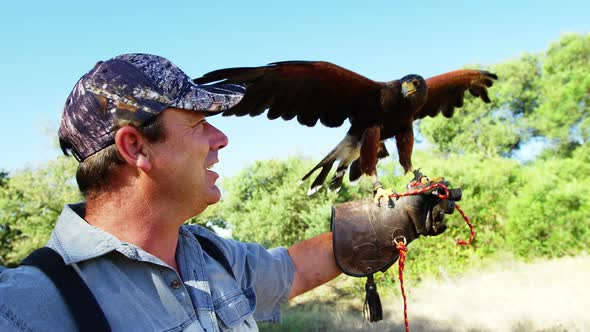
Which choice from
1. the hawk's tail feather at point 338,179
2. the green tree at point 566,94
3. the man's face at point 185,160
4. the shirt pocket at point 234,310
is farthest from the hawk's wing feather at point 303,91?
the green tree at point 566,94

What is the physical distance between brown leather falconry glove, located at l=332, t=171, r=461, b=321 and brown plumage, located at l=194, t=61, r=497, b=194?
1.01 meters

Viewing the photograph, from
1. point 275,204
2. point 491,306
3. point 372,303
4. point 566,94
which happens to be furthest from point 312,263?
point 566,94

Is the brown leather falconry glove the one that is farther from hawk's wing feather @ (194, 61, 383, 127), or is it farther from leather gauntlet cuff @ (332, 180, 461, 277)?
hawk's wing feather @ (194, 61, 383, 127)

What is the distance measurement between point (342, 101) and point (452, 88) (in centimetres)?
115

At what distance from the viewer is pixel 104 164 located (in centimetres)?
139

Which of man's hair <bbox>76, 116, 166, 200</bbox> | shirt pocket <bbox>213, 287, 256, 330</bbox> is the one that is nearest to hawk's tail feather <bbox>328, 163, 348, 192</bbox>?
shirt pocket <bbox>213, 287, 256, 330</bbox>

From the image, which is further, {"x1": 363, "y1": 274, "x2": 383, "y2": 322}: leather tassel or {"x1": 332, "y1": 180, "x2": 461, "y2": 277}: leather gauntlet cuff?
{"x1": 363, "y1": 274, "x2": 383, "y2": 322}: leather tassel

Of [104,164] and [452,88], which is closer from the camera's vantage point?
[104,164]

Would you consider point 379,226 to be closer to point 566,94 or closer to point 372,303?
point 372,303

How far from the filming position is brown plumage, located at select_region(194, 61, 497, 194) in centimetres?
346

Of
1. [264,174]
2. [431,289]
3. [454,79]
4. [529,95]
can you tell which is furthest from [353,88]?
[529,95]

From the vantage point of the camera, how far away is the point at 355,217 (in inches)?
89.6

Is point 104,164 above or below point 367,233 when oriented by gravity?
above

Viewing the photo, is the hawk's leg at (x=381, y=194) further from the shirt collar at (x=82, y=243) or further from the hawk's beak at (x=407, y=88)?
the shirt collar at (x=82, y=243)
